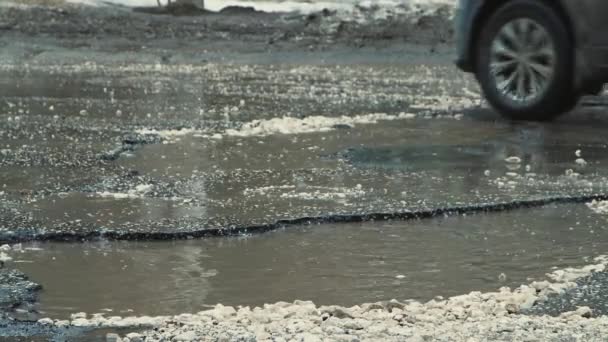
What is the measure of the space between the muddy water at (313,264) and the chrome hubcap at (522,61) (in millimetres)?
3018

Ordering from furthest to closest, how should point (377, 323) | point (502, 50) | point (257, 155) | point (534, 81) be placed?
1. point (502, 50)
2. point (534, 81)
3. point (257, 155)
4. point (377, 323)

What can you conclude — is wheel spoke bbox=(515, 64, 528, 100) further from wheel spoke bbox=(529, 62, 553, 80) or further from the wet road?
the wet road

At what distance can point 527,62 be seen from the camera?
23.1 ft

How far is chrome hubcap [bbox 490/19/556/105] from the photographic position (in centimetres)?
698

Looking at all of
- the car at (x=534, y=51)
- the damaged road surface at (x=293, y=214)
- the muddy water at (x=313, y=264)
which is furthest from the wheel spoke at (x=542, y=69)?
the muddy water at (x=313, y=264)

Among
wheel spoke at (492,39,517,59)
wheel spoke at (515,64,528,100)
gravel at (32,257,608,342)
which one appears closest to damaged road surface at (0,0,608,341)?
gravel at (32,257,608,342)

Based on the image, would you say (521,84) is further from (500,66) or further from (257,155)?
(257,155)

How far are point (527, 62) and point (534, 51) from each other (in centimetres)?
9

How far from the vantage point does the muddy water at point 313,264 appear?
3.10 m

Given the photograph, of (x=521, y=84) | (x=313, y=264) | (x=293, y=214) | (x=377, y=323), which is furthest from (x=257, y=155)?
(x=377, y=323)

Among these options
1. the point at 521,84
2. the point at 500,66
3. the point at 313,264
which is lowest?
the point at 313,264

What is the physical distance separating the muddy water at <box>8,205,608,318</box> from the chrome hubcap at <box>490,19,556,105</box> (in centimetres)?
302

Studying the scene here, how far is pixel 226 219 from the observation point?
4.07 meters

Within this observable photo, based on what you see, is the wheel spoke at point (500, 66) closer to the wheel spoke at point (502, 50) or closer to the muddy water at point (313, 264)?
the wheel spoke at point (502, 50)
